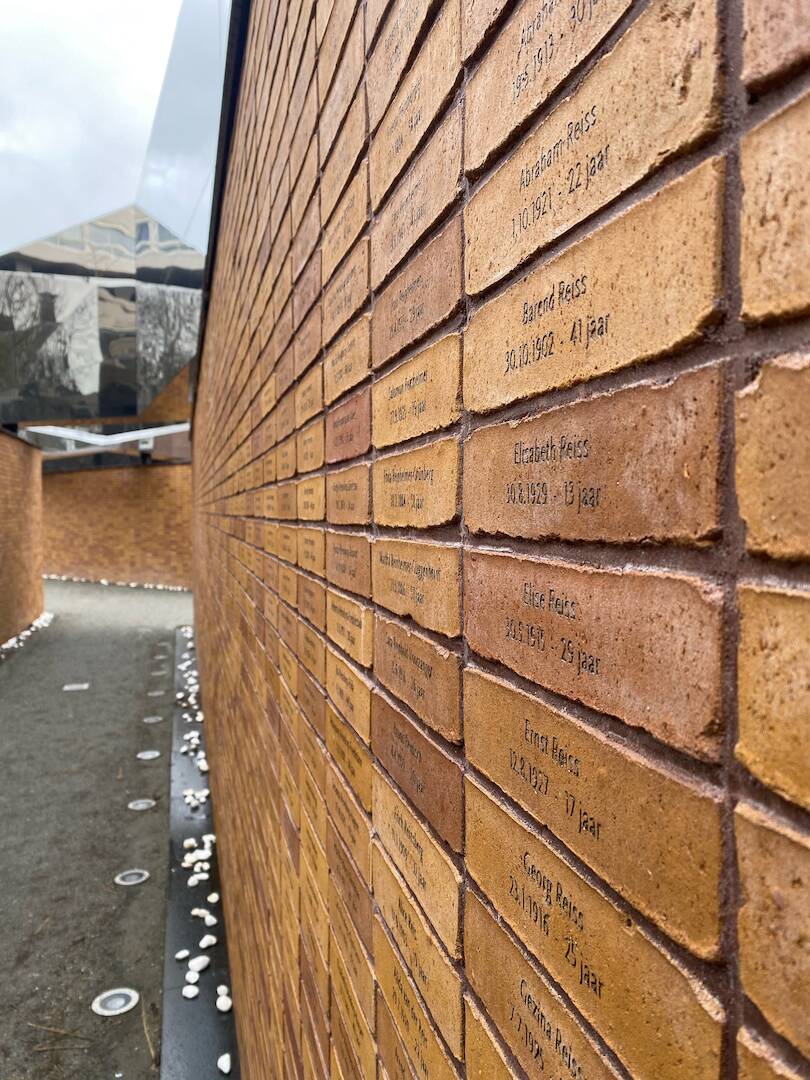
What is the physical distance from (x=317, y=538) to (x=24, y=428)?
1394 cm

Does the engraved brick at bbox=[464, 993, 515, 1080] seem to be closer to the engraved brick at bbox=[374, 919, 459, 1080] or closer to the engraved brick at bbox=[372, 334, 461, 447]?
the engraved brick at bbox=[374, 919, 459, 1080]

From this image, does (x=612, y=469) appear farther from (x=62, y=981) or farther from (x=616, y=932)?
(x=62, y=981)

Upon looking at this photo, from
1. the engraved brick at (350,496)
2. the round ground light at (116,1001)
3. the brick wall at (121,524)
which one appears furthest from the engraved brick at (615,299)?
the brick wall at (121,524)

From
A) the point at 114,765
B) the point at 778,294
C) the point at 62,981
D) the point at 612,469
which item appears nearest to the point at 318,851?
the point at 612,469

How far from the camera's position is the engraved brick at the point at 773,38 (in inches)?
12.5

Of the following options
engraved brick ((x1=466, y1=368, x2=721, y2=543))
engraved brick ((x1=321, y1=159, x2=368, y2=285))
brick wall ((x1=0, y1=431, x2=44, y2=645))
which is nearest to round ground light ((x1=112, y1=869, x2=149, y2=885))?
engraved brick ((x1=321, y1=159, x2=368, y2=285))

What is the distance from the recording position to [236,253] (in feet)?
9.66

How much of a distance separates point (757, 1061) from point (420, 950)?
534 millimetres

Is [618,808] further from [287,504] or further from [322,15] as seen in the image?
[287,504]

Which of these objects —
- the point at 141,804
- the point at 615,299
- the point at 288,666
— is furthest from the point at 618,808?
the point at 141,804

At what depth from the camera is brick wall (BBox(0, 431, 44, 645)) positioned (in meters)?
11.9

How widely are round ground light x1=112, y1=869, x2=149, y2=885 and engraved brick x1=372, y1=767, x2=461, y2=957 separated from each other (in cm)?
455

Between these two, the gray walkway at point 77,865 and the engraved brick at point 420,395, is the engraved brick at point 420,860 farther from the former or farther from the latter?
the gray walkway at point 77,865

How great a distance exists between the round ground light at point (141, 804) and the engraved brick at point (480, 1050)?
594 centimetres
